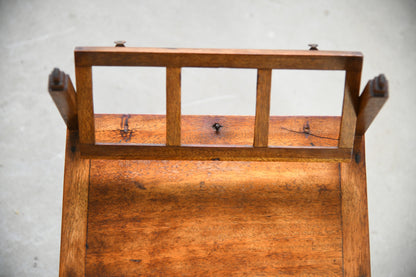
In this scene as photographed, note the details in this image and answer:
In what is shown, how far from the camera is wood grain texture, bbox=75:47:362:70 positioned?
1.23 meters

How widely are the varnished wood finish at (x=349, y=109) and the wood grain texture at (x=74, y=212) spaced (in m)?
0.74

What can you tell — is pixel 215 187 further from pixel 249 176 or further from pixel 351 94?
pixel 351 94

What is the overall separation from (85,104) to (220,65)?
1.20 feet

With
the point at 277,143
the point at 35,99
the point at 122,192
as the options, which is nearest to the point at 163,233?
the point at 122,192

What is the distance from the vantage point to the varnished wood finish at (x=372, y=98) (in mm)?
1149

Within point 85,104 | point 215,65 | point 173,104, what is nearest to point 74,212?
point 85,104

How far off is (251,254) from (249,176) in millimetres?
229

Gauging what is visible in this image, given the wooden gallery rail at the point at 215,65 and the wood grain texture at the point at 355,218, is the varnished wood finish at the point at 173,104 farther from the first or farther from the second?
the wood grain texture at the point at 355,218

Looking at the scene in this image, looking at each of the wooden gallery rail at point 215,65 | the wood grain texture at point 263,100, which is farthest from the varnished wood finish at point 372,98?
the wood grain texture at point 263,100

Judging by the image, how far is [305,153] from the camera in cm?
132

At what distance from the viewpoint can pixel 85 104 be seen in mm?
1265

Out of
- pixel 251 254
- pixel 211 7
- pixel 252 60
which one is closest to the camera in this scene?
pixel 252 60

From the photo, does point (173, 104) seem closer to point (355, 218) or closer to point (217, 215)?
point (217, 215)

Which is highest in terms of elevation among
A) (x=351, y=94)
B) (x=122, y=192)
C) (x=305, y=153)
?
(x=351, y=94)
